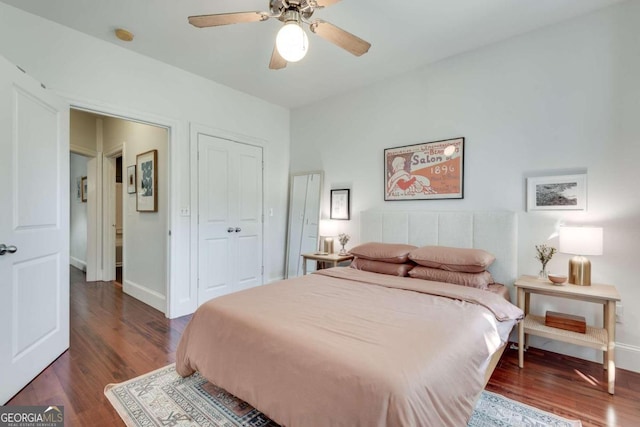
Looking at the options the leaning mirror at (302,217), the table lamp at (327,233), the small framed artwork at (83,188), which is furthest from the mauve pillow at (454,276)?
the small framed artwork at (83,188)

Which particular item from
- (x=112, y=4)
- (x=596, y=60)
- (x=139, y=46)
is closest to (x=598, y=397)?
(x=596, y=60)

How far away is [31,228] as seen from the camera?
2.13m

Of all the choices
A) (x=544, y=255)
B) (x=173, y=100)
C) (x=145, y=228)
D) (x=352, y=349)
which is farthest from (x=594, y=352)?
(x=145, y=228)

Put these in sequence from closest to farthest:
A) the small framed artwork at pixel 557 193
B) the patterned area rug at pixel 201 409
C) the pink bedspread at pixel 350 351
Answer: the pink bedspread at pixel 350 351
the patterned area rug at pixel 201 409
the small framed artwork at pixel 557 193

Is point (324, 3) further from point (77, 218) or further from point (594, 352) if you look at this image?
point (77, 218)

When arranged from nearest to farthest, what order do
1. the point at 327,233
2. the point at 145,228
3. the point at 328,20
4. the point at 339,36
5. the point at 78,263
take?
the point at 339,36
the point at 328,20
the point at 145,228
the point at 327,233
the point at 78,263

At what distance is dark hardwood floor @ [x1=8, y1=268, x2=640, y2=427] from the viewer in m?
1.80

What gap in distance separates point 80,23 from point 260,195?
98.8 inches

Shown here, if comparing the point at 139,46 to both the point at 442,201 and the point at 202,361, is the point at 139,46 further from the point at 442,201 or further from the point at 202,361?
the point at 442,201

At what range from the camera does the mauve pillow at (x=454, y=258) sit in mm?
2502

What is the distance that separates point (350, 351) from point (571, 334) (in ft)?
6.25

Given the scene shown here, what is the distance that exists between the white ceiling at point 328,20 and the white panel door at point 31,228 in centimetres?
84

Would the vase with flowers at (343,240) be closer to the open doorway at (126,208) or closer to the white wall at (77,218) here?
the open doorway at (126,208)

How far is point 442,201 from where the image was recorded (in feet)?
10.4
